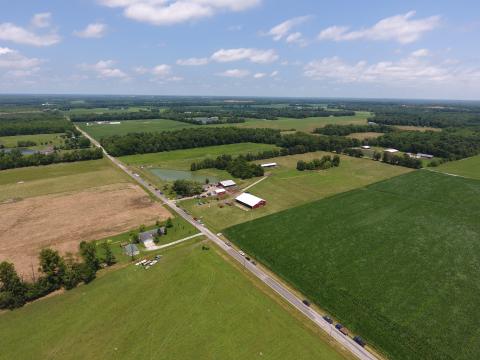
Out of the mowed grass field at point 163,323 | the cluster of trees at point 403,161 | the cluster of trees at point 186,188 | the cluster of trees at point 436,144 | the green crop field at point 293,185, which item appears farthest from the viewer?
the cluster of trees at point 436,144

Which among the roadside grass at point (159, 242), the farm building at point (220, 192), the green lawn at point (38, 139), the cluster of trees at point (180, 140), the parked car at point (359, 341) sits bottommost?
the parked car at point (359, 341)

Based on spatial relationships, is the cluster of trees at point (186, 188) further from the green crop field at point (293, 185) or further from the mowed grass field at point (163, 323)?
the mowed grass field at point (163, 323)

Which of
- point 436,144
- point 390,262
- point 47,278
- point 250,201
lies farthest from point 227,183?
point 436,144

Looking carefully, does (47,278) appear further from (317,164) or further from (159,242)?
(317,164)

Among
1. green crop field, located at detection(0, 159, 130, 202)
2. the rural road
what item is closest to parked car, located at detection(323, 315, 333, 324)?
the rural road

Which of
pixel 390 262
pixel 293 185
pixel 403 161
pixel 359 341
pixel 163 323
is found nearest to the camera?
pixel 359 341

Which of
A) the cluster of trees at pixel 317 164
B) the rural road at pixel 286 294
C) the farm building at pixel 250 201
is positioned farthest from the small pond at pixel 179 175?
the cluster of trees at pixel 317 164

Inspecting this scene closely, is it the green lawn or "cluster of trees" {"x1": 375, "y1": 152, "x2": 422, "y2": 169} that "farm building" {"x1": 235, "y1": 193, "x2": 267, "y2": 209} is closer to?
"cluster of trees" {"x1": 375, "y1": 152, "x2": 422, "y2": 169}
